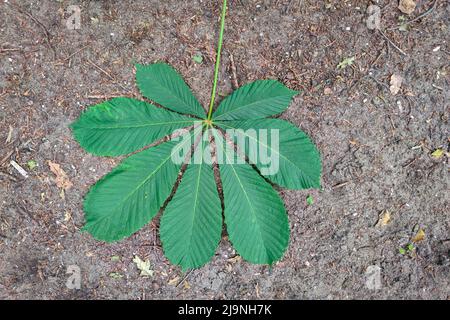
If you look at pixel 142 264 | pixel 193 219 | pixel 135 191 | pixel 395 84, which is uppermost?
pixel 395 84

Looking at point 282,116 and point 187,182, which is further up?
point 282,116

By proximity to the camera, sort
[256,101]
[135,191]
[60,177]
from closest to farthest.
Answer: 1. [135,191]
2. [256,101]
3. [60,177]

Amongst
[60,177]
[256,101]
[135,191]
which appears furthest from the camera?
[60,177]

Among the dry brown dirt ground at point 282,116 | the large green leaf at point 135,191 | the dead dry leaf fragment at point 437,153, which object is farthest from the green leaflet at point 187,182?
the dead dry leaf fragment at point 437,153

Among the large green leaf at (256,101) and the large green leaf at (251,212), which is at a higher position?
the large green leaf at (256,101)

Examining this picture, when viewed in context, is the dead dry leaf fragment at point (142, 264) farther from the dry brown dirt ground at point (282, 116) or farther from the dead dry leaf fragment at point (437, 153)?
the dead dry leaf fragment at point (437, 153)

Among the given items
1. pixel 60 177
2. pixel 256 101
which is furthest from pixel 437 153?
pixel 60 177

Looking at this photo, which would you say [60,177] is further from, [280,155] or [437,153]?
[437,153]
